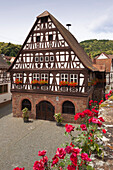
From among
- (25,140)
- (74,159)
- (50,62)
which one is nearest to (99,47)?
(50,62)

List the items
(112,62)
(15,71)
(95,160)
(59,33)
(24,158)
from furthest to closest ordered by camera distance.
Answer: (112,62) < (15,71) < (59,33) < (24,158) < (95,160)

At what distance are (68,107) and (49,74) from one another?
13.2ft

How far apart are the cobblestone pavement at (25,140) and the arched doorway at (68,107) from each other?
1.84 m

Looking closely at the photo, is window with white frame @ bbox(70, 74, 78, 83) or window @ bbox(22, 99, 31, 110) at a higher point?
window with white frame @ bbox(70, 74, 78, 83)

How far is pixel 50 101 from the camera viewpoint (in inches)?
574

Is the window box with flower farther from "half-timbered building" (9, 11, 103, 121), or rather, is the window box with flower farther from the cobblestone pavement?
the cobblestone pavement

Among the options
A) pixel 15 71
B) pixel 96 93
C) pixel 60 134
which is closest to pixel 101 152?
pixel 60 134

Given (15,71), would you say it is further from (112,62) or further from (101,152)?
(112,62)

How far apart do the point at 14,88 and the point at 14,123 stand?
4140mm

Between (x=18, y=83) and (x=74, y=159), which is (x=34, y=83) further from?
(x=74, y=159)

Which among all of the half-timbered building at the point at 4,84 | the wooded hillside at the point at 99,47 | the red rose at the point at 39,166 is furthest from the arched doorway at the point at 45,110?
the wooded hillside at the point at 99,47

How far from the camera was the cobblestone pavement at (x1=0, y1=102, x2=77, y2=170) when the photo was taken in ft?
26.1

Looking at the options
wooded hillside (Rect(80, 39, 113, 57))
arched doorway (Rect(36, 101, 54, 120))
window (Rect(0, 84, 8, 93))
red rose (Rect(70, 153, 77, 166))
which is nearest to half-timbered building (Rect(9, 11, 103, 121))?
arched doorway (Rect(36, 101, 54, 120))

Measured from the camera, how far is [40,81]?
47.8 feet
